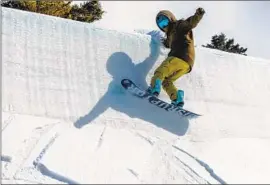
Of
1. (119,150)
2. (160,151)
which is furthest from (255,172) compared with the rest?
(119,150)

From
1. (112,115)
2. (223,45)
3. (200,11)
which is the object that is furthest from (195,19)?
(223,45)

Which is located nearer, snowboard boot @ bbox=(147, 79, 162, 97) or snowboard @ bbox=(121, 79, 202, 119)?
snowboard boot @ bbox=(147, 79, 162, 97)

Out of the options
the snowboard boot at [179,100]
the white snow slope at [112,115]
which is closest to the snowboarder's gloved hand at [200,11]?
the white snow slope at [112,115]

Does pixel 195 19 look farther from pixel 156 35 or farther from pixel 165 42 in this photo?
pixel 156 35

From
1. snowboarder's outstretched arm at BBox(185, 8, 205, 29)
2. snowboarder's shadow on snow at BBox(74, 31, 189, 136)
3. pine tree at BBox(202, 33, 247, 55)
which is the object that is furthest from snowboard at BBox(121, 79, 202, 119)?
pine tree at BBox(202, 33, 247, 55)

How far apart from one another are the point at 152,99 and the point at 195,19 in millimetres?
998

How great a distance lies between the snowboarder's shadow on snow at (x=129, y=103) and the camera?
16.2 ft

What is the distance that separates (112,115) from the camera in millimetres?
4855

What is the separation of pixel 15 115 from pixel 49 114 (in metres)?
0.34

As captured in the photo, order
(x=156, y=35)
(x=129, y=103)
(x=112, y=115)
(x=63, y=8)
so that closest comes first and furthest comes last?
(x=112, y=115) → (x=129, y=103) → (x=156, y=35) → (x=63, y=8)

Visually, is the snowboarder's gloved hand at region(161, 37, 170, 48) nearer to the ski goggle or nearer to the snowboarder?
the snowboarder

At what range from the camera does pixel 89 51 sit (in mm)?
5344

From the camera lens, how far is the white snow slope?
4005 millimetres

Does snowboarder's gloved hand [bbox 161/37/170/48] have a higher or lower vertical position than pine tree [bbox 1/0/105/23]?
lower
